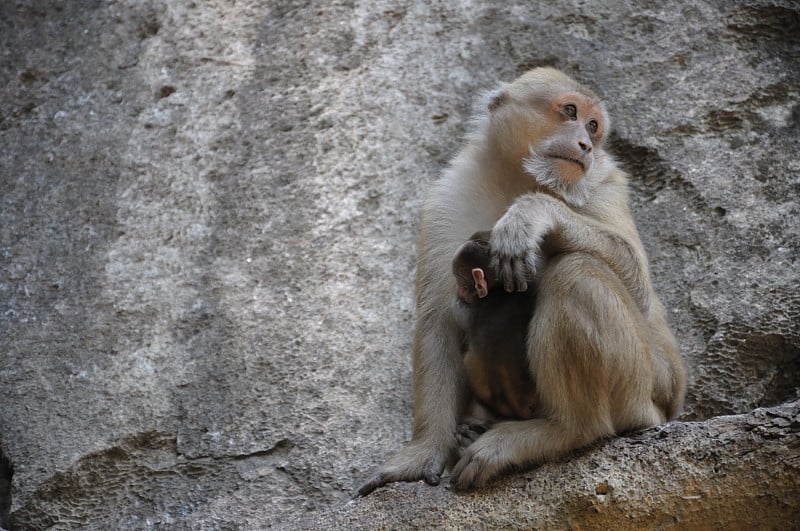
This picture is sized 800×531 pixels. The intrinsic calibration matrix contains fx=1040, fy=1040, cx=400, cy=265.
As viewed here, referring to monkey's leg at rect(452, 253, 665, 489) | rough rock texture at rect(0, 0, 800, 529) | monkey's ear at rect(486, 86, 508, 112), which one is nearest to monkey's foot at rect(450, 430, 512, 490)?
monkey's leg at rect(452, 253, 665, 489)

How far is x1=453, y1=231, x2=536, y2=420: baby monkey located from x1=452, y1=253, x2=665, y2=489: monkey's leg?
0.58ft

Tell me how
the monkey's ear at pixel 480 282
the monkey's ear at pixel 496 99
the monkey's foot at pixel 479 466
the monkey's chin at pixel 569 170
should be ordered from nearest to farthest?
the monkey's foot at pixel 479 466 → the monkey's ear at pixel 480 282 → the monkey's chin at pixel 569 170 → the monkey's ear at pixel 496 99

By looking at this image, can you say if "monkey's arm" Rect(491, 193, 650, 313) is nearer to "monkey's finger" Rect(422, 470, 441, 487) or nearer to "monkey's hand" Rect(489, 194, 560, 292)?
"monkey's hand" Rect(489, 194, 560, 292)

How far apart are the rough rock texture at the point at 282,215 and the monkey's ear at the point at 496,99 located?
4.99ft

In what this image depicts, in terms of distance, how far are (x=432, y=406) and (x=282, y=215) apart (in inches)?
101

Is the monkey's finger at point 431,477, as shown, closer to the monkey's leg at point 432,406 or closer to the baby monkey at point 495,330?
the monkey's leg at point 432,406

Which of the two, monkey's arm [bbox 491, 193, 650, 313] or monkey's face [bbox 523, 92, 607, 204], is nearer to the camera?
monkey's arm [bbox 491, 193, 650, 313]

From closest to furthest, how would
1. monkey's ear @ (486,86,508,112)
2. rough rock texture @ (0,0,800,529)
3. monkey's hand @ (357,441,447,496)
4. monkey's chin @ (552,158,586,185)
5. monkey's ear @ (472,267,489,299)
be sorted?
monkey's ear @ (472,267,489,299) < monkey's hand @ (357,441,447,496) < monkey's chin @ (552,158,586,185) < monkey's ear @ (486,86,508,112) < rough rock texture @ (0,0,800,529)

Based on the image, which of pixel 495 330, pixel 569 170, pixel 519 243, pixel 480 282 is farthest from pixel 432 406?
pixel 569 170

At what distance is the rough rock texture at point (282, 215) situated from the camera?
646 cm

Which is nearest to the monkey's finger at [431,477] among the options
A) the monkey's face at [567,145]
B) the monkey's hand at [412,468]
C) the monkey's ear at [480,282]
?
the monkey's hand at [412,468]

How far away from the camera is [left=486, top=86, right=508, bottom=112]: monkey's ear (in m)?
5.92

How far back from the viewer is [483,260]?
4.89 m

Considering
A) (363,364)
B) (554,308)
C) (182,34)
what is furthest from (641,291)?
(182,34)
